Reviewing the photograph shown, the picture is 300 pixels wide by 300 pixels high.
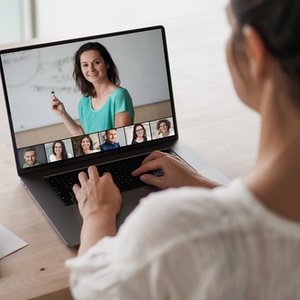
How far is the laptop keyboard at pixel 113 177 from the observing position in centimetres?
152

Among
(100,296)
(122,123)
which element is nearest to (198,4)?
(122,123)

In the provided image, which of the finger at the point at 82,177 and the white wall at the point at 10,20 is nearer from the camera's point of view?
the finger at the point at 82,177

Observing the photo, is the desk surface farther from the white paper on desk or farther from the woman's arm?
the woman's arm

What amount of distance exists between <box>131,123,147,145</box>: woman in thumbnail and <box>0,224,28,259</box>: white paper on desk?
0.39 meters

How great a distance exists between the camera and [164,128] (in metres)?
1.71

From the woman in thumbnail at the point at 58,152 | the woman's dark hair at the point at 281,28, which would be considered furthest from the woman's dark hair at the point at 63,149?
the woman's dark hair at the point at 281,28

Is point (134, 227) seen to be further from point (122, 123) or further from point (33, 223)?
point (122, 123)

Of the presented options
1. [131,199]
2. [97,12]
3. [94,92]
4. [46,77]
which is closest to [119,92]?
[94,92]

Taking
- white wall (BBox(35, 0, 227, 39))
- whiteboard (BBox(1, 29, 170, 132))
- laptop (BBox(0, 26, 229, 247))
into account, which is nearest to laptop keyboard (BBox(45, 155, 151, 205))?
laptop (BBox(0, 26, 229, 247))

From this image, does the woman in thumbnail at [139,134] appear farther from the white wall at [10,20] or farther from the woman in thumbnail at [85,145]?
the white wall at [10,20]

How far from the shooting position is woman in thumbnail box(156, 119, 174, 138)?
1.71m

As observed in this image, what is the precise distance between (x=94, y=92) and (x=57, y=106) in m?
0.09

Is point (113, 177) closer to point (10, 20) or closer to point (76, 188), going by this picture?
point (76, 188)

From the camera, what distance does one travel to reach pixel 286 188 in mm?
826
